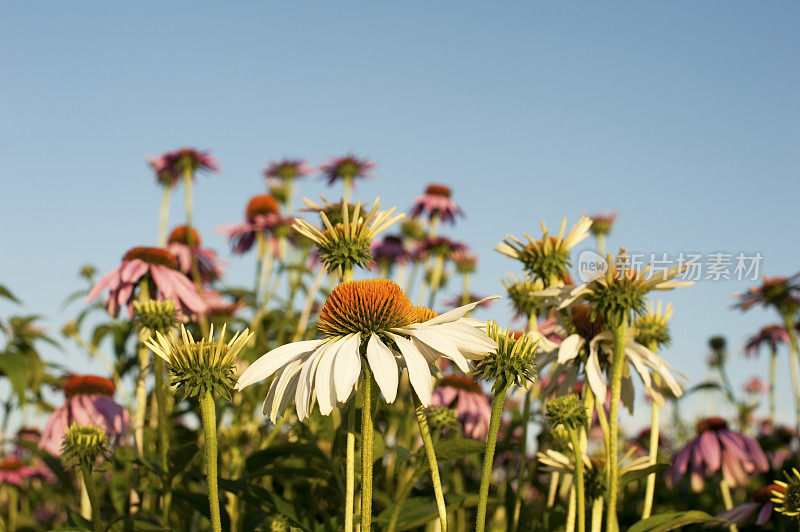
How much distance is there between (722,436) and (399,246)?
3195 millimetres

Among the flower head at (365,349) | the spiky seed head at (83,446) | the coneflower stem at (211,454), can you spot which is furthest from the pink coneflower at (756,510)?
the spiky seed head at (83,446)

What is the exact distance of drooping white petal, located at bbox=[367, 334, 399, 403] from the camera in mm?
1531

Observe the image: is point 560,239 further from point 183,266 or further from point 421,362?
point 183,266

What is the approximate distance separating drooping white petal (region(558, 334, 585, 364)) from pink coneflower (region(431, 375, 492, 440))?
1581 mm

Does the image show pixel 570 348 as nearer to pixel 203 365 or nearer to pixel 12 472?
pixel 203 365

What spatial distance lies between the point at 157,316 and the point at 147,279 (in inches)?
33.4

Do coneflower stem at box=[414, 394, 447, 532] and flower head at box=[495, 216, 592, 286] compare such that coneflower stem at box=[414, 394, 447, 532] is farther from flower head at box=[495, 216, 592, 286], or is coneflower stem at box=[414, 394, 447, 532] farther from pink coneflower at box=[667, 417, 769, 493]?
pink coneflower at box=[667, 417, 769, 493]

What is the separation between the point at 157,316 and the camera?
2.66 meters

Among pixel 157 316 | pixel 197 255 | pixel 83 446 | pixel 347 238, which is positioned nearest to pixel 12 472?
pixel 197 255

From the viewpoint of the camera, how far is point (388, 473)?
4.10 metres

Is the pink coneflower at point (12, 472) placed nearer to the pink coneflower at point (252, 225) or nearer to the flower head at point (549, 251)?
the pink coneflower at point (252, 225)

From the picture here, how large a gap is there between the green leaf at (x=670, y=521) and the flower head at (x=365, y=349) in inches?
35.3

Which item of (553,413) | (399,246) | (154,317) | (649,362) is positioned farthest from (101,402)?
(399,246)

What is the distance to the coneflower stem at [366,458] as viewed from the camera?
155cm
